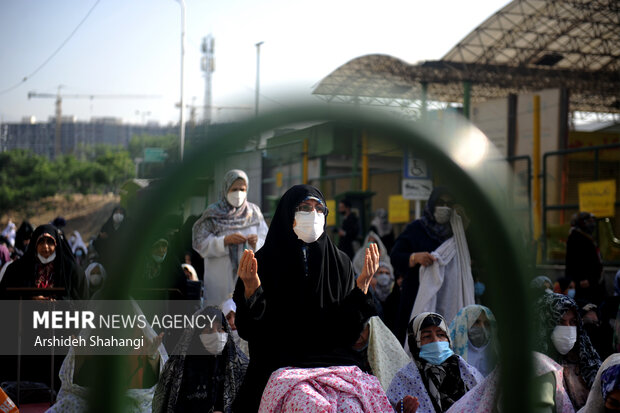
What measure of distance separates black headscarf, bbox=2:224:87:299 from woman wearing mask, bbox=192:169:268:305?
1.40m

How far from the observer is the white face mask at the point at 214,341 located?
515 cm

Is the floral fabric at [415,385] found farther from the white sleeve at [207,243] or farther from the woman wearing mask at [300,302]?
the white sleeve at [207,243]

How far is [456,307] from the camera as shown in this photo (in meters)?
6.14

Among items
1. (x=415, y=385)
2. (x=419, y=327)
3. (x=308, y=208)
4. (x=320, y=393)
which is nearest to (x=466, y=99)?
(x=419, y=327)

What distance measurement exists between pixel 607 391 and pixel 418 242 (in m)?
2.61

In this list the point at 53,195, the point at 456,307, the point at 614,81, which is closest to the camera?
the point at 456,307

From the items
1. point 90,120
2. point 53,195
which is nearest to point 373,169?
point 53,195

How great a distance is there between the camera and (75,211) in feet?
217

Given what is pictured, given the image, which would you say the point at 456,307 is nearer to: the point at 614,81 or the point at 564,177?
the point at 564,177

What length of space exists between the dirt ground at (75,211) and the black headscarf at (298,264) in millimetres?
54525

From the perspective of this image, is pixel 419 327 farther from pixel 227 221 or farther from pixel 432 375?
pixel 227 221

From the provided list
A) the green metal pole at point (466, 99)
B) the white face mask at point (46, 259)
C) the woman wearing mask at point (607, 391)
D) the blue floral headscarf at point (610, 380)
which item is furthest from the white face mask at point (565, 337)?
the green metal pole at point (466, 99)

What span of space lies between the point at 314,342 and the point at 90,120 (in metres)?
120

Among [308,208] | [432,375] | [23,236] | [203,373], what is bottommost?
[203,373]
